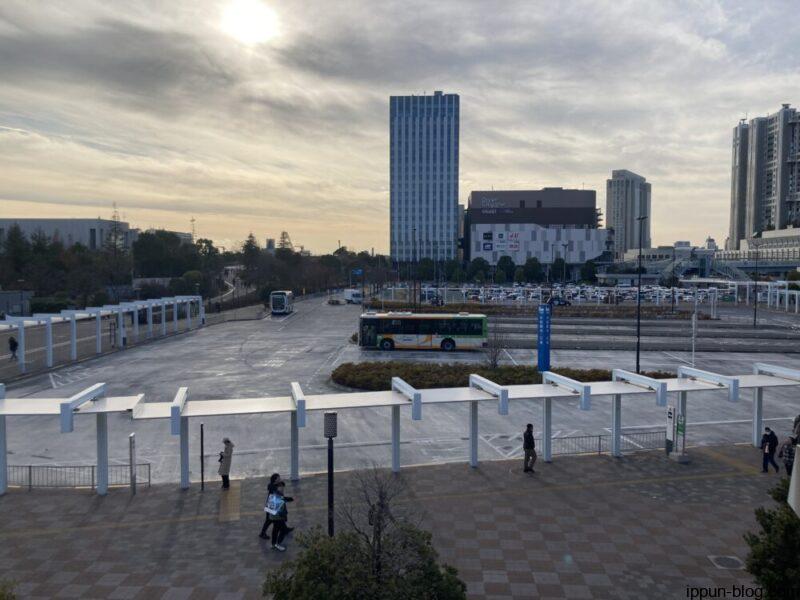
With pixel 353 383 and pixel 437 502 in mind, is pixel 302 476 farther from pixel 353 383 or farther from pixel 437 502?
pixel 353 383

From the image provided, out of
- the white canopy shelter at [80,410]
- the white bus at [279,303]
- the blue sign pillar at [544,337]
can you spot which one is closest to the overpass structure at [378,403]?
the white canopy shelter at [80,410]

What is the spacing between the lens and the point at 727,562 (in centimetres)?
1065

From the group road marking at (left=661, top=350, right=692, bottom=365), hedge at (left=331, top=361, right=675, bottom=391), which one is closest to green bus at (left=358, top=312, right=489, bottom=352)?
hedge at (left=331, top=361, right=675, bottom=391)

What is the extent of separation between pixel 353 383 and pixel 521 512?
14053 mm

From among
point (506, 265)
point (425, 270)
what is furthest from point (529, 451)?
point (425, 270)

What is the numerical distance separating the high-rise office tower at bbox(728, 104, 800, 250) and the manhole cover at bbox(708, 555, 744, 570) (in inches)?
6126

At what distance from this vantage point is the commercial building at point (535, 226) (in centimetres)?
13225

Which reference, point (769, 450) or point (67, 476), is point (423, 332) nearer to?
point (769, 450)

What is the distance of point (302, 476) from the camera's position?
48.7 ft

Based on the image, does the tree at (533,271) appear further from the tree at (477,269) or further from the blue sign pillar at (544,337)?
the blue sign pillar at (544,337)

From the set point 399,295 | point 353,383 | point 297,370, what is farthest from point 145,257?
point 353,383

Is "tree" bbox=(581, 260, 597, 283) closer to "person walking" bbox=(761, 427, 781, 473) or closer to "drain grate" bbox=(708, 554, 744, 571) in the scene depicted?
"person walking" bbox=(761, 427, 781, 473)

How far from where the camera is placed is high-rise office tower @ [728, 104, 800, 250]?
146 metres

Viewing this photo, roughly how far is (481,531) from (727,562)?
14.2 feet
